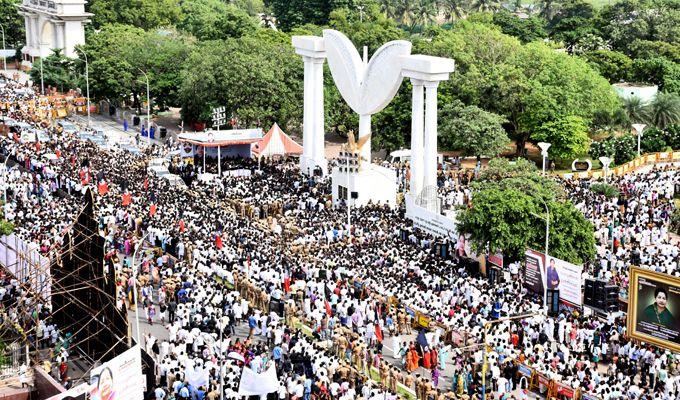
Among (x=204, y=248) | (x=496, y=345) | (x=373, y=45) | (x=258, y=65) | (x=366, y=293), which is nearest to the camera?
(x=496, y=345)

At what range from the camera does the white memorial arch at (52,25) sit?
106 m

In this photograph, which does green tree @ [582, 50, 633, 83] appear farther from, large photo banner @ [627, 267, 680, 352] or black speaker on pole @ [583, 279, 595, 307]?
large photo banner @ [627, 267, 680, 352]

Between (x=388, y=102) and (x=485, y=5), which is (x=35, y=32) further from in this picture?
(x=388, y=102)

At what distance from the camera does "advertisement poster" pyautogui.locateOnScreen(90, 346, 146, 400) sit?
3134cm

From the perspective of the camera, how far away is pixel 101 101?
307 ft

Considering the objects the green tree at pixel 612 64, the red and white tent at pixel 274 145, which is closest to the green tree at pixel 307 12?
the green tree at pixel 612 64

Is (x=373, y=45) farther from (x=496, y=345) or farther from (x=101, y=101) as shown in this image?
A: (x=496, y=345)

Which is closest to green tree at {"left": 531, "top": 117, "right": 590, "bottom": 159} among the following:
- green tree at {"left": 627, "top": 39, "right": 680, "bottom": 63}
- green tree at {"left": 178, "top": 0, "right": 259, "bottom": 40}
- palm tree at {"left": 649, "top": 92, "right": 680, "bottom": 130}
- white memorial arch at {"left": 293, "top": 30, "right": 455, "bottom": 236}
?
palm tree at {"left": 649, "top": 92, "right": 680, "bottom": 130}

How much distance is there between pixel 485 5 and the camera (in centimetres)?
13625

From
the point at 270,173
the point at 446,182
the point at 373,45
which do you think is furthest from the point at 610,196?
the point at 373,45

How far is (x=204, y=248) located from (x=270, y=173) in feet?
61.6

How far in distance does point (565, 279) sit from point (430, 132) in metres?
16.3

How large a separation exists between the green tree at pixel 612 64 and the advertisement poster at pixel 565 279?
4825cm

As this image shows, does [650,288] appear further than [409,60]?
No
